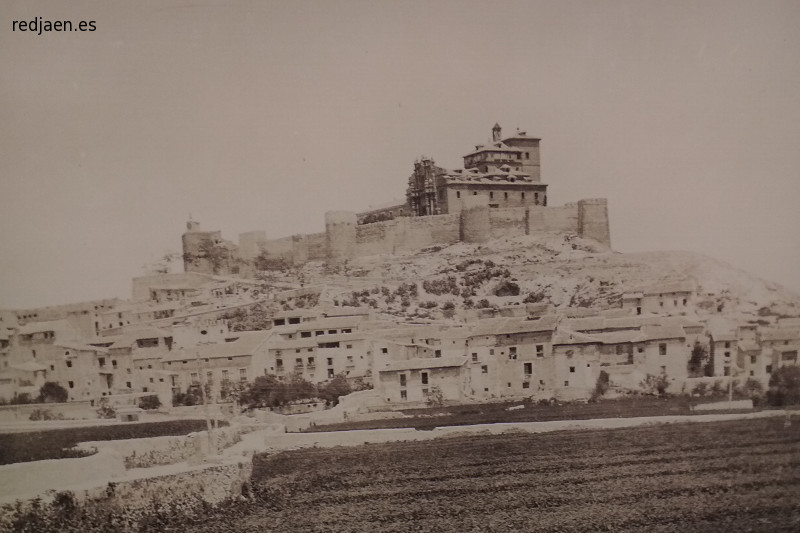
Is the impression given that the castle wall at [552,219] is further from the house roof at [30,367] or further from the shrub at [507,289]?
the house roof at [30,367]

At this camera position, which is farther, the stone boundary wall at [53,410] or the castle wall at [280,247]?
the castle wall at [280,247]

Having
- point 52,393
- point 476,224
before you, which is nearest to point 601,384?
point 476,224

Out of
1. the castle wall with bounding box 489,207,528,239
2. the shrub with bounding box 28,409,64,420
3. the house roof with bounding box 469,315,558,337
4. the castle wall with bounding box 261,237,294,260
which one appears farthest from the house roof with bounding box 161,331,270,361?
the castle wall with bounding box 489,207,528,239

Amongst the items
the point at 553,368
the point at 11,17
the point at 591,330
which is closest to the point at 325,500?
the point at 553,368

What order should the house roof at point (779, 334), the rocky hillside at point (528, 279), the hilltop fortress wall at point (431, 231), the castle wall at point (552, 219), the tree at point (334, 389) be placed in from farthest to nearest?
1. the castle wall at point (552, 219)
2. the hilltop fortress wall at point (431, 231)
3. the tree at point (334, 389)
4. the rocky hillside at point (528, 279)
5. the house roof at point (779, 334)

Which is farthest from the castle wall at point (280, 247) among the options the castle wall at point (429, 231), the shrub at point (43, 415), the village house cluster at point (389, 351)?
the shrub at point (43, 415)

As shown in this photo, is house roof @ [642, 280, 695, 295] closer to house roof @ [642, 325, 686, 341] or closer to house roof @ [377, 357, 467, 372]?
house roof @ [642, 325, 686, 341]

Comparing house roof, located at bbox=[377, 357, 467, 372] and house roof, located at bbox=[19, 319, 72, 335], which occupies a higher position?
house roof, located at bbox=[19, 319, 72, 335]

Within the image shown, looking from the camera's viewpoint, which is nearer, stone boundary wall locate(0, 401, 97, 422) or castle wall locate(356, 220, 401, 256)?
stone boundary wall locate(0, 401, 97, 422)
